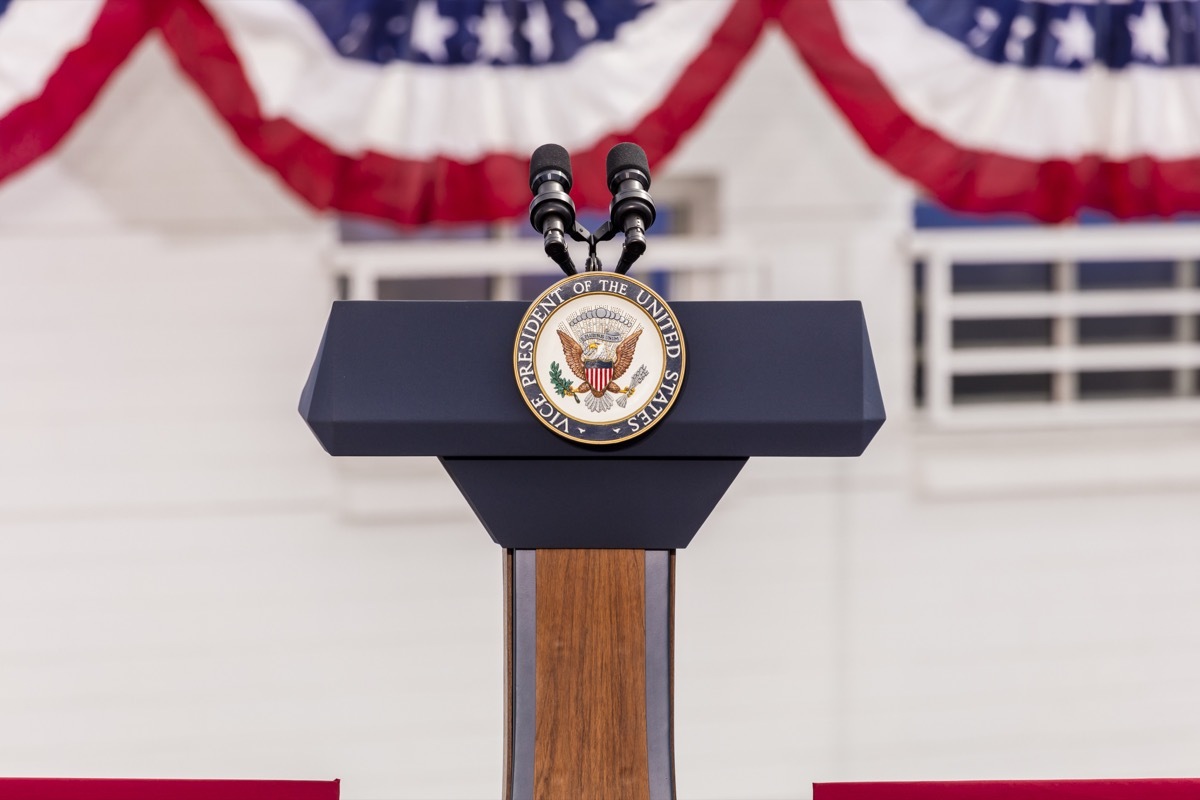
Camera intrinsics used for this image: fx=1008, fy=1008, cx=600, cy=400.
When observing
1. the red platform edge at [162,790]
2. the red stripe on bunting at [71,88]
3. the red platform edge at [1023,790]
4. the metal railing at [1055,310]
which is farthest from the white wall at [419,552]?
the red platform edge at [1023,790]

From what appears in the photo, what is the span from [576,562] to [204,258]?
1.60 meters

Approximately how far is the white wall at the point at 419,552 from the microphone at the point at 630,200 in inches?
50.5

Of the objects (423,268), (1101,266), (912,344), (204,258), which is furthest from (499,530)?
(1101,266)

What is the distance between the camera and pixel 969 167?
225cm

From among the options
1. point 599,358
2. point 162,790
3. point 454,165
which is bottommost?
point 162,790

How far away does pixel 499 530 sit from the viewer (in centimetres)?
128

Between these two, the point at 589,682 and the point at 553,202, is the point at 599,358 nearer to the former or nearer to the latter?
the point at 553,202

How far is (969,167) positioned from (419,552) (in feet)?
5.21

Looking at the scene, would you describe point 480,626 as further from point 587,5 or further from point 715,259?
point 587,5

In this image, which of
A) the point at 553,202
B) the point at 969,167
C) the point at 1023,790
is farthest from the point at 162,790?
the point at 969,167

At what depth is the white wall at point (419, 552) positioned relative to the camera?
2439mm

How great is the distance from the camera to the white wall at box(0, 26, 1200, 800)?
2439mm

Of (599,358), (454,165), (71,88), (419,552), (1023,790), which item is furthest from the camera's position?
(419,552)

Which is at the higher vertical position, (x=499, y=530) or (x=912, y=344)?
(x=912, y=344)
